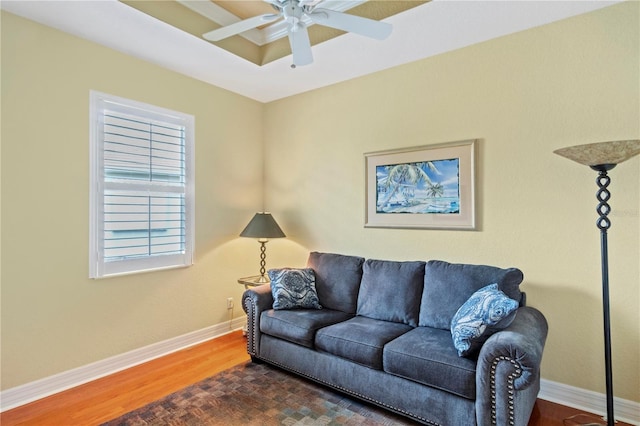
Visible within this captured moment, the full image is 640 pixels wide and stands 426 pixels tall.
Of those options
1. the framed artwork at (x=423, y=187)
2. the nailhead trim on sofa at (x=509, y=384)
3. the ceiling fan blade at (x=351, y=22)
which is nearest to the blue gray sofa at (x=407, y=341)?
the nailhead trim on sofa at (x=509, y=384)

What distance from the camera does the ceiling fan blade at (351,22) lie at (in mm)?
2041

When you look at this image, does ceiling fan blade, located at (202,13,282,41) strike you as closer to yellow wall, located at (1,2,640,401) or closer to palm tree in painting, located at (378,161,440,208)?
yellow wall, located at (1,2,640,401)

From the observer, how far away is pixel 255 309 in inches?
121

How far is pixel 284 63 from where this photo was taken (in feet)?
10.7

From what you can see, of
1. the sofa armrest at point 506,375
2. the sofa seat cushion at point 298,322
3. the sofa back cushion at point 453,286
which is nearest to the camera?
the sofa armrest at point 506,375

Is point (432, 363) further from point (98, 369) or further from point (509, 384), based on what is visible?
point (98, 369)

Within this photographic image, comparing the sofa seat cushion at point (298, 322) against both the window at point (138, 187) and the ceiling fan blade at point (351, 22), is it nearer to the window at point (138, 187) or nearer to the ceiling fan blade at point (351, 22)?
the window at point (138, 187)

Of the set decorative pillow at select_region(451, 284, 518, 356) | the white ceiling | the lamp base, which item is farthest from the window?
decorative pillow at select_region(451, 284, 518, 356)

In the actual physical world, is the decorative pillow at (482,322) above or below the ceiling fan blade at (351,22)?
below

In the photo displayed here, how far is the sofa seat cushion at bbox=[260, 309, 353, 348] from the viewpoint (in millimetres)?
2695

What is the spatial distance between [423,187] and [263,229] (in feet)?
5.56

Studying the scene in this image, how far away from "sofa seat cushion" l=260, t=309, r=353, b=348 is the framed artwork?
1.02 m

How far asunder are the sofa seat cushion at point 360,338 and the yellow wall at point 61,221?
1735 mm

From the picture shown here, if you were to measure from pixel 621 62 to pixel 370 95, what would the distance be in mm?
1916
